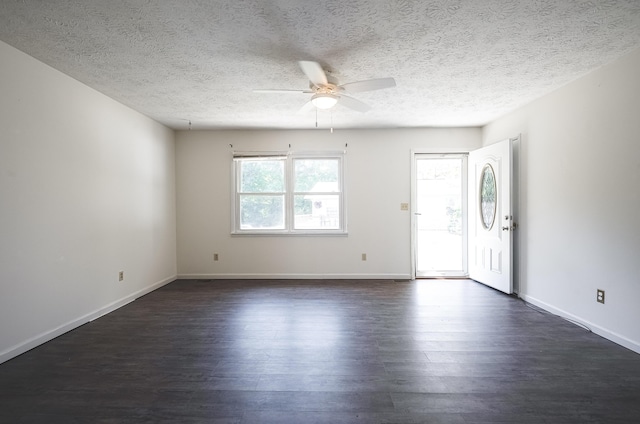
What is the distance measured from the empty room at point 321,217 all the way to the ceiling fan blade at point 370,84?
0.11ft

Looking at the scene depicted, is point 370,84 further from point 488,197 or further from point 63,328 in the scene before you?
point 63,328

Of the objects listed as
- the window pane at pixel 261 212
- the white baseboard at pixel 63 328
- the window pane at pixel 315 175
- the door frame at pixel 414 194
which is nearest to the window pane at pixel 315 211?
the window pane at pixel 315 175

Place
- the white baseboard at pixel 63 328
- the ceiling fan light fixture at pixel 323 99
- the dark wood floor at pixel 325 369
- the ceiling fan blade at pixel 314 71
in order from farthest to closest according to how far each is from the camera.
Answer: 1. the ceiling fan light fixture at pixel 323 99
2. the white baseboard at pixel 63 328
3. the ceiling fan blade at pixel 314 71
4. the dark wood floor at pixel 325 369

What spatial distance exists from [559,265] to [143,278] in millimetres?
5057

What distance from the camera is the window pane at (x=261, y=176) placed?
4.82m

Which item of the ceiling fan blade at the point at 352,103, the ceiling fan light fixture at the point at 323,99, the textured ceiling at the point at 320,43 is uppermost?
the textured ceiling at the point at 320,43

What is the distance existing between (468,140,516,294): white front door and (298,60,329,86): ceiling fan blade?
276cm

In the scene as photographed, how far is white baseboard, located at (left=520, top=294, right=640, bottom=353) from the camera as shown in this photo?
236cm

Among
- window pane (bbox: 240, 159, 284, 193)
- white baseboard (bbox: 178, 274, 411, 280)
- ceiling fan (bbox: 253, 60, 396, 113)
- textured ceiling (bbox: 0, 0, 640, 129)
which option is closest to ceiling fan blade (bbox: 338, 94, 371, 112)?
ceiling fan (bbox: 253, 60, 396, 113)

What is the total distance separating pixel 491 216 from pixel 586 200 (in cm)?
137

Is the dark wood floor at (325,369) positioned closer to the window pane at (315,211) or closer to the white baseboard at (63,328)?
the white baseboard at (63,328)

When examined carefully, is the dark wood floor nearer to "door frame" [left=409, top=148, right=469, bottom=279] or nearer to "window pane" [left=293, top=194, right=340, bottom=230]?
"door frame" [left=409, top=148, right=469, bottom=279]

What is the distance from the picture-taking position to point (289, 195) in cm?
479

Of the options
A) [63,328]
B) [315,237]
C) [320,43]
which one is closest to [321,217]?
[315,237]
